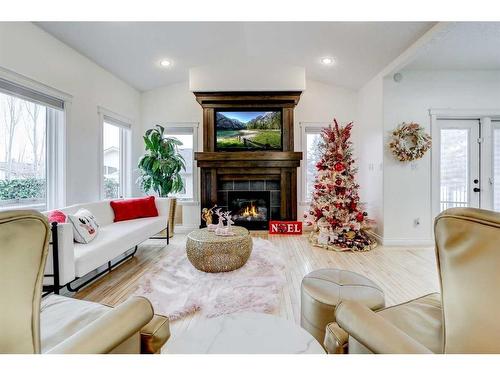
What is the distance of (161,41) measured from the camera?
355 centimetres

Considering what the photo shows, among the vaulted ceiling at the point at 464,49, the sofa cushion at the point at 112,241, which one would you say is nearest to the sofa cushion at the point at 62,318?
the sofa cushion at the point at 112,241

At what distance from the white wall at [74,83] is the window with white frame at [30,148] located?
13 cm

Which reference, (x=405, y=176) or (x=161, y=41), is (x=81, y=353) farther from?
(x=405, y=176)

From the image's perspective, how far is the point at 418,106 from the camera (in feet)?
12.5

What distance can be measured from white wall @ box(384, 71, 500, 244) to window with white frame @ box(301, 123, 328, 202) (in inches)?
55.2

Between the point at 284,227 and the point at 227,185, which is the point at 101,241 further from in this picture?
the point at 284,227

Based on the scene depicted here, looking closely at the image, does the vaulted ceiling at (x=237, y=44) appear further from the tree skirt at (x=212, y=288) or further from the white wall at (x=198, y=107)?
the tree skirt at (x=212, y=288)

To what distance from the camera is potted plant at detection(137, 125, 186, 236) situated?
172 inches

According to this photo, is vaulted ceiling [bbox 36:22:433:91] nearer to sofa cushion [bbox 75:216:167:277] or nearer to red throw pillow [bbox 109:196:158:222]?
red throw pillow [bbox 109:196:158:222]

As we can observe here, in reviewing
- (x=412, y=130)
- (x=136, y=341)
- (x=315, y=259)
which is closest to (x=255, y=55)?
(x=412, y=130)

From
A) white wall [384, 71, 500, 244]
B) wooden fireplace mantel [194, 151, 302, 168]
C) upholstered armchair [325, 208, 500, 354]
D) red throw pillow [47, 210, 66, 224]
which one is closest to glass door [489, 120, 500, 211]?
white wall [384, 71, 500, 244]

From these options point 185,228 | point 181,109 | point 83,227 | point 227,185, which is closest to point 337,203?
point 227,185

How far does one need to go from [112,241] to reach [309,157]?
379 cm
